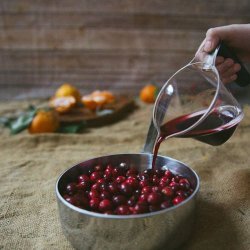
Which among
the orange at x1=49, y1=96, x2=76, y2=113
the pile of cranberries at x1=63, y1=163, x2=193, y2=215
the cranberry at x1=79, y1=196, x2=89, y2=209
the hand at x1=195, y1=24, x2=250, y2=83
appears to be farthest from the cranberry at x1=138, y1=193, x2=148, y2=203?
the orange at x1=49, y1=96, x2=76, y2=113

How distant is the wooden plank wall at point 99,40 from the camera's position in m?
1.98

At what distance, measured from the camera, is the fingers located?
38.7 inches

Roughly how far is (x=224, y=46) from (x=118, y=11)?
1097 mm

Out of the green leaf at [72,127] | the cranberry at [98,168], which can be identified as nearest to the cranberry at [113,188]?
the cranberry at [98,168]

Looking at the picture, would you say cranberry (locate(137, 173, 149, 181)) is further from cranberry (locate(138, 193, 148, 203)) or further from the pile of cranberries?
cranberry (locate(138, 193, 148, 203))

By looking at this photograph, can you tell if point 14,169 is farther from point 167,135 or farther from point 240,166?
point 240,166

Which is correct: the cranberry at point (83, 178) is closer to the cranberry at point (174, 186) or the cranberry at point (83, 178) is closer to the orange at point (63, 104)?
the cranberry at point (174, 186)

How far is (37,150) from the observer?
1.35m

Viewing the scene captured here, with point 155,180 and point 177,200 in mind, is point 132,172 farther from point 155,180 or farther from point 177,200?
point 177,200

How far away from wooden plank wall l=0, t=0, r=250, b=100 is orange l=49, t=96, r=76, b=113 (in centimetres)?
40

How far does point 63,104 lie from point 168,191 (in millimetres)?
1018

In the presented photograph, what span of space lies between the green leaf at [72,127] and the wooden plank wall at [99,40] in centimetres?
57

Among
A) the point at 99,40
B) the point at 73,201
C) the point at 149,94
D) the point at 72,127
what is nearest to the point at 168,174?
the point at 73,201

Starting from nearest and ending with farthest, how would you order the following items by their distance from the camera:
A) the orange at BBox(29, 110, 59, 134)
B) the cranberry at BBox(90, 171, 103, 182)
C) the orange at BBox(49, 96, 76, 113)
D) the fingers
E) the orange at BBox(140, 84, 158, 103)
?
1. the cranberry at BBox(90, 171, 103, 182)
2. the fingers
3. the orange at BBox(29, 110, 59, 134)
4. the orange at BBox(49, 96, 76, 113)
5. the orange at BBox(140, 84, 158, 103)
